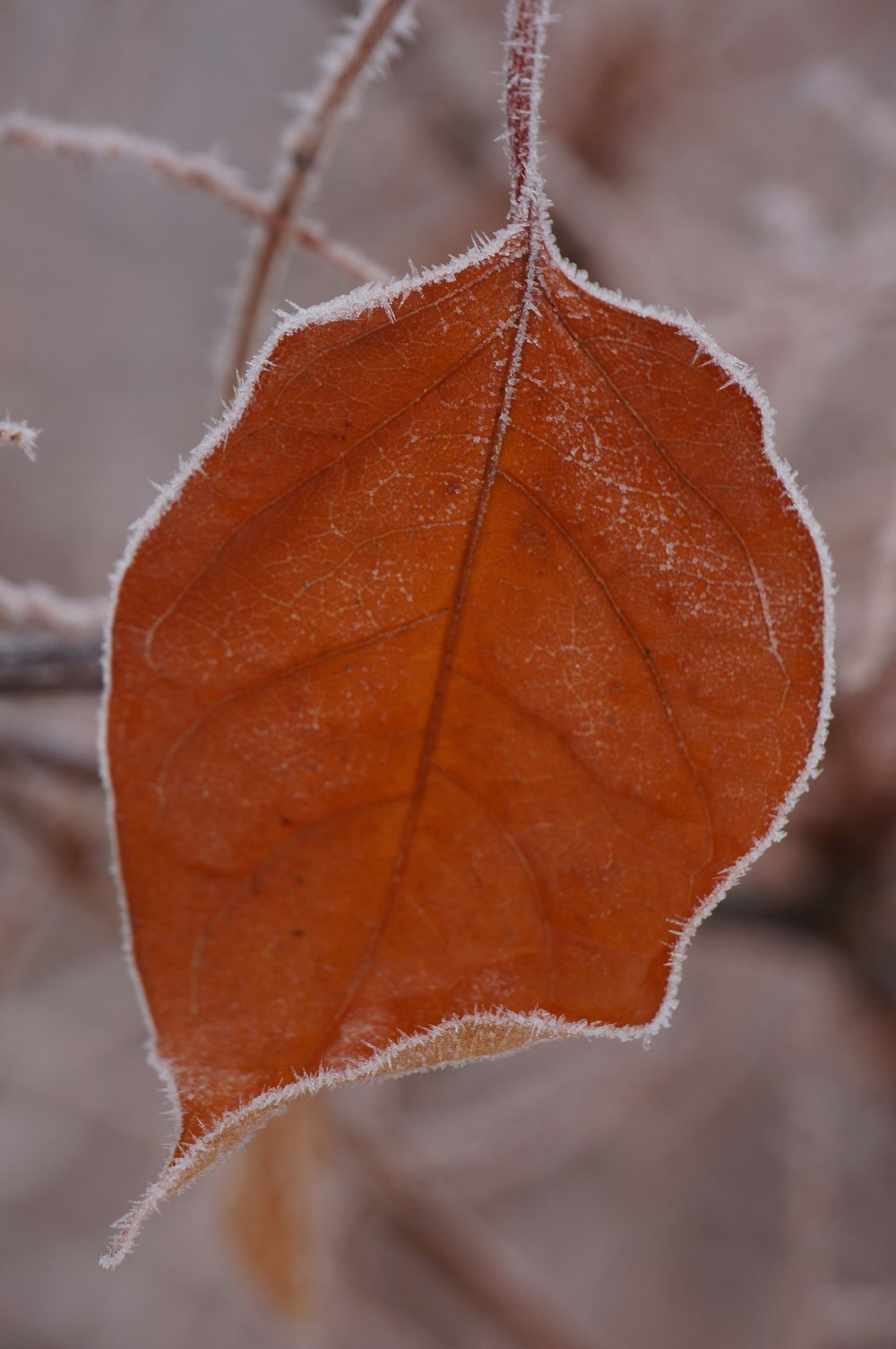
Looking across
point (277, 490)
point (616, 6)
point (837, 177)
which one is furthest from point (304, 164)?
point (837, 177)

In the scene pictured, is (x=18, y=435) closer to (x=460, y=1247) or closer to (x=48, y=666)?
(x=48, y=666)

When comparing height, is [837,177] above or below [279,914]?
above

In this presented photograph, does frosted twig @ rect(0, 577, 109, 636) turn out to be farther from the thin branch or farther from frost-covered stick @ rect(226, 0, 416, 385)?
frost-covered stick @ rect(226, 0, 416, 385)

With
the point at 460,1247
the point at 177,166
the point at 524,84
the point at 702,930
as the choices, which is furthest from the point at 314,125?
the point at 460,1247

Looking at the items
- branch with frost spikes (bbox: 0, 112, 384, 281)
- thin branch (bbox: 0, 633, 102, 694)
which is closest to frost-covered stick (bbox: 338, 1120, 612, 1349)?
thin branch (bbox: 0, 633, 102, 694)

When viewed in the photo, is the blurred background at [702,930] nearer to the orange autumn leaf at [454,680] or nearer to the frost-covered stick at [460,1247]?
the frost-covered stick at [460,1247]

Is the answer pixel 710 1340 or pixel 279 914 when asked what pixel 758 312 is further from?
pixel 710 1340

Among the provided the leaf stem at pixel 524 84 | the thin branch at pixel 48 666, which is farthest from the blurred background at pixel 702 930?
the leaf stem at pixel 524 84
